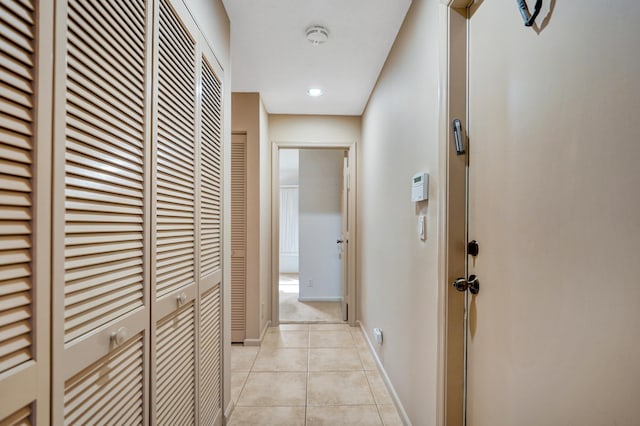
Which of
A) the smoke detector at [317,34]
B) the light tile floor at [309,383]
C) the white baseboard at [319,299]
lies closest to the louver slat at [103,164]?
the smoke detector at [317,34]

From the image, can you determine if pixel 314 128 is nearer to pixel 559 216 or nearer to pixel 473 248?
pixel 473 248

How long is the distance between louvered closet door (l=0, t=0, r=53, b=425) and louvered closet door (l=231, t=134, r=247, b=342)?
2.65 meters

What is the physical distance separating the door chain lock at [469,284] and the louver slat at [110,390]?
3.74 ft

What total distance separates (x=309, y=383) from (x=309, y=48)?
246 cm

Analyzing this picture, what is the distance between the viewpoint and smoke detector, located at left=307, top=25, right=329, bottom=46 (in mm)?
2088

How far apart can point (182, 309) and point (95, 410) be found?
1.79 ft

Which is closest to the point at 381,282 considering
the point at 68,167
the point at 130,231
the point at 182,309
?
the point at 182,309

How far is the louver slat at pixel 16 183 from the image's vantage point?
21.8 inches

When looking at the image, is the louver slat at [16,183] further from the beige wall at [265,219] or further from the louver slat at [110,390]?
the beige wall at [265,219]

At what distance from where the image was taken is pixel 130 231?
96 cm

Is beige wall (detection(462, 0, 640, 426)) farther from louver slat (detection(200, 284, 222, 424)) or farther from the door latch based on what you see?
louver slat (detection(200, 284, 222, 424))

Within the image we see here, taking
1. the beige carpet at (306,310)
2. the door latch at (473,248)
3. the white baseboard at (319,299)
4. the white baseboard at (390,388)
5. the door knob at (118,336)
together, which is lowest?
the beige carpet at (306,310)

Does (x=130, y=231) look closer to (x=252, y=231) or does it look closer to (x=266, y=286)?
(x=252, y=231)

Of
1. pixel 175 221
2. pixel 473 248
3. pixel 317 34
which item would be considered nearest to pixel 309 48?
pixel 317 34
